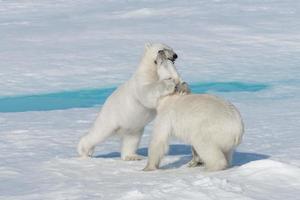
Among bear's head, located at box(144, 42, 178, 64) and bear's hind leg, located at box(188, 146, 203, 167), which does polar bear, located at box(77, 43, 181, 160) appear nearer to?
bear's head, located at box(144, 42, 178, 64)

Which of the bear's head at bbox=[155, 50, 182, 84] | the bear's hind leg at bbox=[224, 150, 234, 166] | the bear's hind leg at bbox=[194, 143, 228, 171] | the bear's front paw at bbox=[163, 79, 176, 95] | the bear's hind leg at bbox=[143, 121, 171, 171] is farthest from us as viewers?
the bear's head at bbox=[155, 50, 182, 84]

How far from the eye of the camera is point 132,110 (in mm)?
5055

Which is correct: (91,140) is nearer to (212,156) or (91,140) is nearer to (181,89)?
(181,89)

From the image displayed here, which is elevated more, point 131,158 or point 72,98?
point 72,98

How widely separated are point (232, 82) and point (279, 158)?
372 centimetres

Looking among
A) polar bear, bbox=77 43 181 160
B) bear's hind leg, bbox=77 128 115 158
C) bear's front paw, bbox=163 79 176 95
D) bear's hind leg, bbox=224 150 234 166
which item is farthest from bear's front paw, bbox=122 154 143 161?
bear's hind leg, bbox=224 150 234 166

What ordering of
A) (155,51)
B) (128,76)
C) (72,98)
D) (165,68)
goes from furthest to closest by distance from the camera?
(128,76)
(72,98)
(155,51)
(165,68)

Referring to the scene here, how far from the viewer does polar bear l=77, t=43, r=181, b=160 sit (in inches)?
192

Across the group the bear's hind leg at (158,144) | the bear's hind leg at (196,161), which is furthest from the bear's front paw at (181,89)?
the bear's hind leg at (196,161)

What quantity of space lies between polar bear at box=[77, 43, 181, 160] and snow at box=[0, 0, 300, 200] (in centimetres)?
13

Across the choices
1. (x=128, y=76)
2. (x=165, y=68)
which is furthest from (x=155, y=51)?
(x=128, y=76)

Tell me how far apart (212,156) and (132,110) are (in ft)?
3.18

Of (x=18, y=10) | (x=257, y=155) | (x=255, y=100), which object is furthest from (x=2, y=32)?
(x=257, y=155)

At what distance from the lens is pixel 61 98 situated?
788cm
